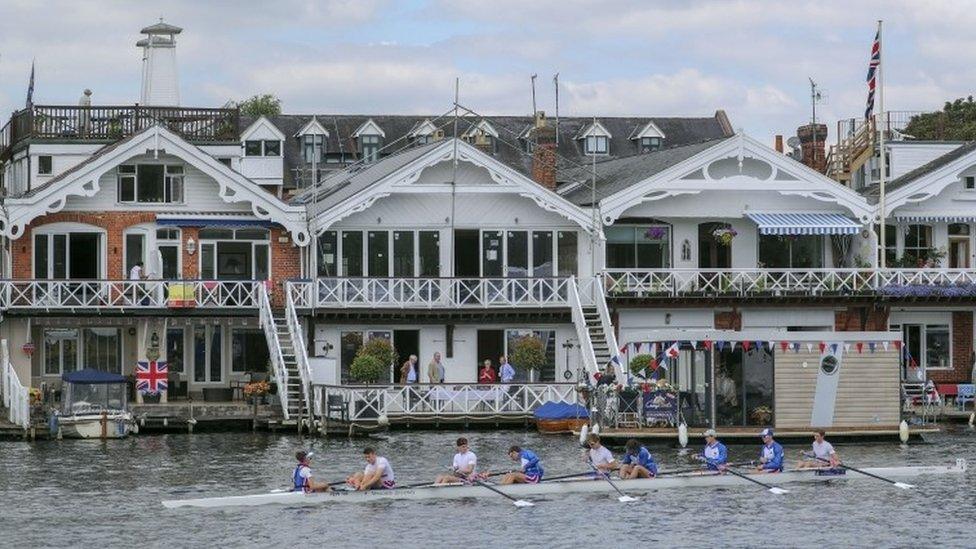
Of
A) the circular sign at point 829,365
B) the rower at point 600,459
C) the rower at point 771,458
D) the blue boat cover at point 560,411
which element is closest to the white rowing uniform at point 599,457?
the rower at point 600,459

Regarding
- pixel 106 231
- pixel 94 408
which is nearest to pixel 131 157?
pixel 106 231

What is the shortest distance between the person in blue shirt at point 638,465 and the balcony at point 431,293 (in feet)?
58.5

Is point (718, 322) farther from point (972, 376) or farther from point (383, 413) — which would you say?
point (383, 413)

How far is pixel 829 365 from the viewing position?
54438mm

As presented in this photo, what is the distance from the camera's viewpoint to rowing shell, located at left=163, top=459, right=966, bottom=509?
44031 mm

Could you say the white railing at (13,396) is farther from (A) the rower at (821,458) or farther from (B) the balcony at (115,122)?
(A) the rower at (821,458)

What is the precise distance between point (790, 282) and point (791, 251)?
122 inches

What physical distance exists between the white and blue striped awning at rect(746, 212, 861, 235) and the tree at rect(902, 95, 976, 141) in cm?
3485

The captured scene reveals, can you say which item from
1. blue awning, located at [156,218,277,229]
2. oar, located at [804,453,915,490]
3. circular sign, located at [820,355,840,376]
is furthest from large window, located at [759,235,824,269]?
oar, located at [804,453,915,490]

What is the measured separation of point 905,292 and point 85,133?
27.0m

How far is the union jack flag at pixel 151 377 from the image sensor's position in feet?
201

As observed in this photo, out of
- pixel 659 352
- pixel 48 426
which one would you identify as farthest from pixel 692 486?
pixel 48 426

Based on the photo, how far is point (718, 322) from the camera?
2611 inches

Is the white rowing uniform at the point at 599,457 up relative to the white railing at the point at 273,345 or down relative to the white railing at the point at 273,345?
down
